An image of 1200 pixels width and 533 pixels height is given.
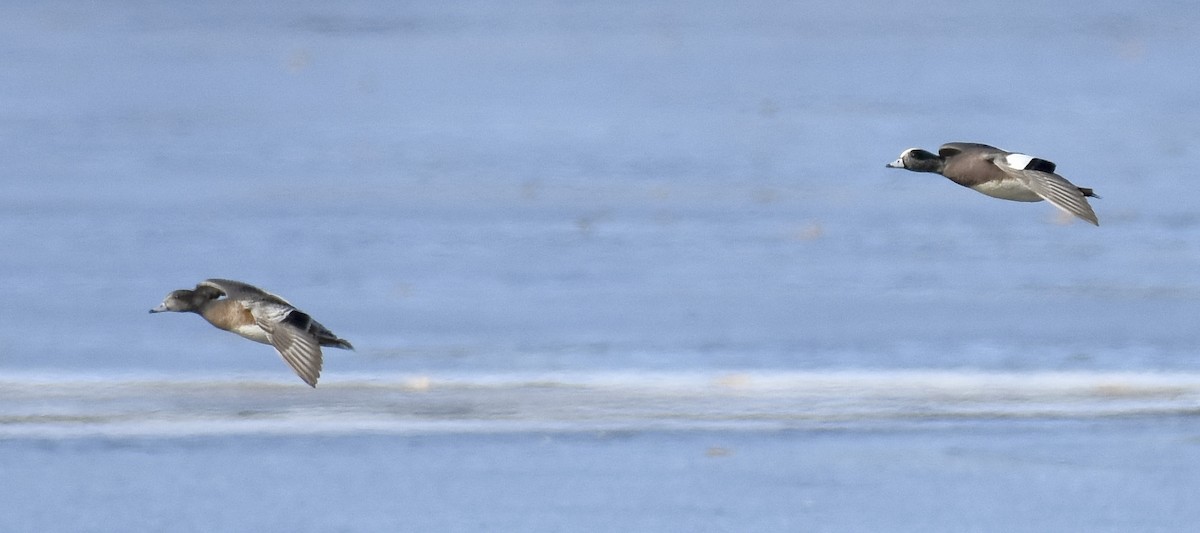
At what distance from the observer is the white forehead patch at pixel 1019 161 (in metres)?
4.79

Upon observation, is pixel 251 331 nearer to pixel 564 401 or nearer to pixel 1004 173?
pixel 564 401

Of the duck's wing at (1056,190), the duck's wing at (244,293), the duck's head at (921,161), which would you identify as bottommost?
the duck's wing at (244,293)

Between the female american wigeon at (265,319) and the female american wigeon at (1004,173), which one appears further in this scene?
the female american wigeon at (1004,173)

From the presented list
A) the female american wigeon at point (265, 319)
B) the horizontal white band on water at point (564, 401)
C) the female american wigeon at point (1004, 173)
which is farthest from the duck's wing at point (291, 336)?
the female american wigeon at point (1004, 173)

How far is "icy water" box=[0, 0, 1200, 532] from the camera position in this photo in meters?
5.44

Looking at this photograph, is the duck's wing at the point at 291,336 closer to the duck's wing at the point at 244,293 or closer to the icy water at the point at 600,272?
the duck's wing at the point at 244,293

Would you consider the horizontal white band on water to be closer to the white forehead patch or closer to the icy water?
the icy water

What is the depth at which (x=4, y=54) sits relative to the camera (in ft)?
39.6

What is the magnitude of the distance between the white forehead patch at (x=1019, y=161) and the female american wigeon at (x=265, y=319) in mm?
1676

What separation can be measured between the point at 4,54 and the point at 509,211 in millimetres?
4804

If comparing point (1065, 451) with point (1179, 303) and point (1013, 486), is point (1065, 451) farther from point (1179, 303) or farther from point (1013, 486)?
point (1179, 303)

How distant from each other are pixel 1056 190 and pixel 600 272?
3.22 metres

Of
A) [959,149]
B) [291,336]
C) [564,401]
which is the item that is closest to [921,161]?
[959,149]

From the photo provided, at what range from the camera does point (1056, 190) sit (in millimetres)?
4676
